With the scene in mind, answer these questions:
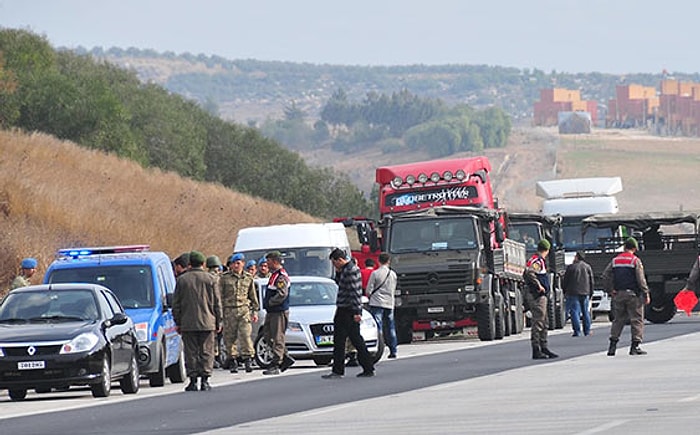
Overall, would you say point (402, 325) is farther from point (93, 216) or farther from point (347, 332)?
point (93, 216)

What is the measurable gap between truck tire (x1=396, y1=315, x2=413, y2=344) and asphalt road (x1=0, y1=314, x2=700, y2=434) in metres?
9.53

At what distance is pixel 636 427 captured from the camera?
15.8 metres

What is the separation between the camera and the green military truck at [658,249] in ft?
151

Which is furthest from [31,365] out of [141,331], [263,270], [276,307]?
[263,270]

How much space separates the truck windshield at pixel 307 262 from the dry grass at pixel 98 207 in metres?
8.65

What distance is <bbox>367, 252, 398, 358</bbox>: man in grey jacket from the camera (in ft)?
110

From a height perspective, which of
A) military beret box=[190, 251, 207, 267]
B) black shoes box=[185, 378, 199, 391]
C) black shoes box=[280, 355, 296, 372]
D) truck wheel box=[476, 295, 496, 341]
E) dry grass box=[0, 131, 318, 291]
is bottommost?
dry grass box=[0, 131, 318, 291]

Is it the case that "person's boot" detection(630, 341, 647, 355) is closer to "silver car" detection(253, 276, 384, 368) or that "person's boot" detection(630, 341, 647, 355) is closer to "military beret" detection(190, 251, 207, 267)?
"silver car" detection(253, 276, 384, 368)

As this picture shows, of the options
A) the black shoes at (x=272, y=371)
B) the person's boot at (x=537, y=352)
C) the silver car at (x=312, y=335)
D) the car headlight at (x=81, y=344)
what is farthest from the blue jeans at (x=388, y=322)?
the car headlight at (x=81, y=344)

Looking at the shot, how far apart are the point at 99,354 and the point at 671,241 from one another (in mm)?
27228

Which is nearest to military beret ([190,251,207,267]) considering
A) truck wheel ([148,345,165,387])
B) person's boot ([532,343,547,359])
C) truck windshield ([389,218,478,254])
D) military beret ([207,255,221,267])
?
truck wheel ([148,345,165,387])

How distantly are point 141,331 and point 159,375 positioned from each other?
107 centimetres

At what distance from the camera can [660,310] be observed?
46.7m

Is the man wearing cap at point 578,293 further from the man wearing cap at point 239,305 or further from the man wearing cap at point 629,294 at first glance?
the man wearing cap at point 239,305
